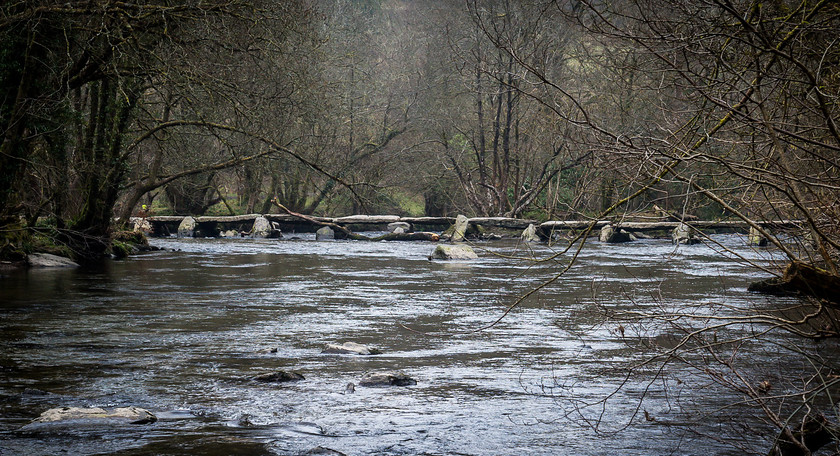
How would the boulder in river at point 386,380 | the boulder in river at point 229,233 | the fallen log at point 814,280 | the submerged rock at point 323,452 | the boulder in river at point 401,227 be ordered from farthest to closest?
the boulder in river at point 401,227, the boulder in river at point 229,233, the boulder in river at point 386,380, the submerged rock at point 323,452, the fallen log at point 814,280

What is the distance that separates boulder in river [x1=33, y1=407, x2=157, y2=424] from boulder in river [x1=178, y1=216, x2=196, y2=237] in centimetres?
2656

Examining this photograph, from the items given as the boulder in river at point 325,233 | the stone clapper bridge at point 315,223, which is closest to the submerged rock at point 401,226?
the stone clapper bridge at point 315,223

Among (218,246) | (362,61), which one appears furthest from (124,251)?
(362,61)

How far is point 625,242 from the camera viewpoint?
30016mm

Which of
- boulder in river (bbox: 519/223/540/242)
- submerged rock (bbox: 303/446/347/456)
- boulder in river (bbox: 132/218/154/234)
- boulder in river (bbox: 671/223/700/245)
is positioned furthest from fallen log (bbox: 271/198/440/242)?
submerged rock (bbox: 303/446/347/456)

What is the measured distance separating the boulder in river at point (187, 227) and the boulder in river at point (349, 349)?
2433 cm

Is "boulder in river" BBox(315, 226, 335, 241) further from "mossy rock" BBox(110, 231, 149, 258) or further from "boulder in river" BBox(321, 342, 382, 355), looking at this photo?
"boulder in river" BBox(321, 342, 382, 355)

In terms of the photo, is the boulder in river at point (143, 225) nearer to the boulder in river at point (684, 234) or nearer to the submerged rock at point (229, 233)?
the submerged rock at point (229, 233)

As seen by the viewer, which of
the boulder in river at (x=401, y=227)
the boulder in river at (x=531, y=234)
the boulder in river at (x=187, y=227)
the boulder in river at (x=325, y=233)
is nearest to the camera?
the boulder in river at (x=531, y=234)

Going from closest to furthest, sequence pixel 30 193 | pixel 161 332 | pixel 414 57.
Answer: pixel 161 332
pixel 30 193
pixel 414 57

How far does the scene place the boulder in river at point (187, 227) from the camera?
3122cm

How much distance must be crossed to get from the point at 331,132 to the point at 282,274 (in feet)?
61.2

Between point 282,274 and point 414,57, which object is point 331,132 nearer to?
point 414,57

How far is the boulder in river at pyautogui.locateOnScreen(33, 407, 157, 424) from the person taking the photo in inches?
209
